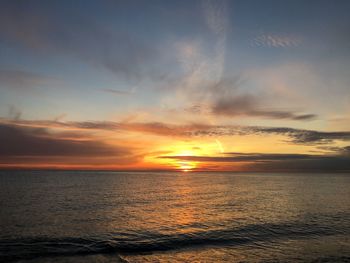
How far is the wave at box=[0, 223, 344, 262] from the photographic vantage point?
966 inches

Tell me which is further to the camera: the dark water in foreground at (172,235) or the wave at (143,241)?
the wave at (143,241)

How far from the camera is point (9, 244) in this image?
26516 mm

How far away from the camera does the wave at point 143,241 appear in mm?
24531

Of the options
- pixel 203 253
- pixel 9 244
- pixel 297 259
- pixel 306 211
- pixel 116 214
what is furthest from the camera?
pixel 306 211

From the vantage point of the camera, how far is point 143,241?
28.7 m

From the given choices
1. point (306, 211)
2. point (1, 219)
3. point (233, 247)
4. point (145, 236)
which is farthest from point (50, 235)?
point (306, 211)

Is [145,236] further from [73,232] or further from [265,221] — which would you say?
[265,221]

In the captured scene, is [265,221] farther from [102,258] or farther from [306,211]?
[102,258]

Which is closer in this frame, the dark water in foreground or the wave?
the dark water in foreground

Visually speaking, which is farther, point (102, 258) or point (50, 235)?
point (50, 235)

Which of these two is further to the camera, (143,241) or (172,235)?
(172,235)

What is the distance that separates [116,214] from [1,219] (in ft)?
50.0

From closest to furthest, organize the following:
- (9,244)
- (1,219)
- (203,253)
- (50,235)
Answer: (203,253) → (9,244) → (50,235) → (1,219)

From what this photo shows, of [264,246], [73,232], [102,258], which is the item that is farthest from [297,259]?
[73,232]
